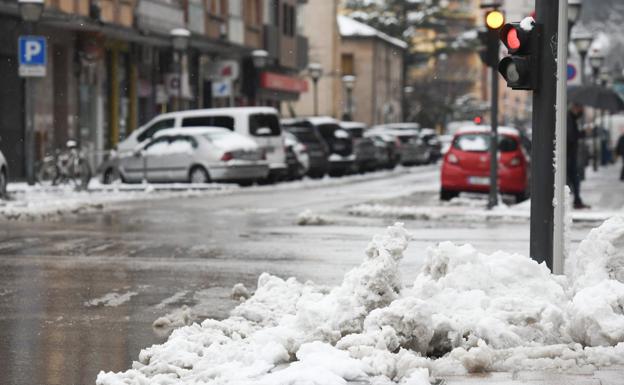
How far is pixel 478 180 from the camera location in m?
28.8

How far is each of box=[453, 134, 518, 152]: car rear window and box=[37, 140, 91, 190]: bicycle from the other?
7.84 metres

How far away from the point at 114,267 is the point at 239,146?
19984mm

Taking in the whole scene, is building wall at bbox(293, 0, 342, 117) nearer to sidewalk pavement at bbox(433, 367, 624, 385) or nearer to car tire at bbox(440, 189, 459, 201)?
car tire at bbox(440, 189, 459, 201)

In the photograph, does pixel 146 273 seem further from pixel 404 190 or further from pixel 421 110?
pixel 421 110

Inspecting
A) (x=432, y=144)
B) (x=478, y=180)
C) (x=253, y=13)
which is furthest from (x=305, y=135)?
(x=432, y=144)

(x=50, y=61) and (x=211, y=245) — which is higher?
(x=50, y=61)

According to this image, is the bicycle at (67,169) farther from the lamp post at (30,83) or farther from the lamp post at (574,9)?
the lamp post at (574,9)

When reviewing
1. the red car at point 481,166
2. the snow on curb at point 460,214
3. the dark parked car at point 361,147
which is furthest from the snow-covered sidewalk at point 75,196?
the dark parked car at point 361,147

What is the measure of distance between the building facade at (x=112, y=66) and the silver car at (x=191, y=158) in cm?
379

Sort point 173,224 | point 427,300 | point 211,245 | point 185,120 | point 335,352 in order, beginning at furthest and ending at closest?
1. point 185,120
2. point 173,224
3. point 211,245
4. point 427,300
5. point 335,352

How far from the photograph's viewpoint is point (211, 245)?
55.6 ft

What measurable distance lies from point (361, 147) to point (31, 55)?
20737 millimetres

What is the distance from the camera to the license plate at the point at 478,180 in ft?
94.4

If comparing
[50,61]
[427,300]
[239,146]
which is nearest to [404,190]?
[239,146]
